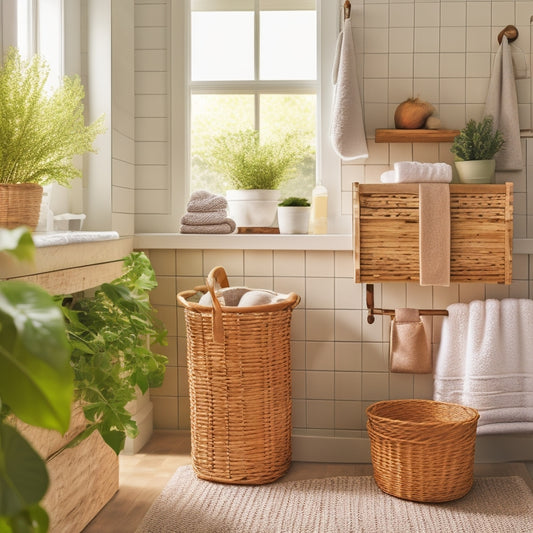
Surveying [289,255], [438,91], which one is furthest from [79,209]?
[438,91]

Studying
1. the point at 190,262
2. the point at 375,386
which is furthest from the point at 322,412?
the point at 190,262

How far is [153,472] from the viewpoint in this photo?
2.54 m

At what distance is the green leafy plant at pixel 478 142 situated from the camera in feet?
8.39

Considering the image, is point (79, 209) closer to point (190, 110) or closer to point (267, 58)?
point (190, 110)

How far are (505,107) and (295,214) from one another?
2.95 ft

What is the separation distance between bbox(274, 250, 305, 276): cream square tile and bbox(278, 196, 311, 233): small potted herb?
0.34 feet

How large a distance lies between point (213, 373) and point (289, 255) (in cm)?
61

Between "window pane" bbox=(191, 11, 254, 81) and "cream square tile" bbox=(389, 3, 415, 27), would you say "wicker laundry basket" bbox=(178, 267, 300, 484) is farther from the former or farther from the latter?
"cream square tile" bbox=(389, 3, 415, 27)

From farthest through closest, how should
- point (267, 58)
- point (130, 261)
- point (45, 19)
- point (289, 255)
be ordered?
1. point (267, 58)
2. point (289, 255)
3. point (45, 19)
4. point (130, 261)

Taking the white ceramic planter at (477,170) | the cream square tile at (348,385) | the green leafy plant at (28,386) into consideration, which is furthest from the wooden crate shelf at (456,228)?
the green leafy plant at (28,386)

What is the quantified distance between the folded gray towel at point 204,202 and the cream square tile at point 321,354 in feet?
2.15

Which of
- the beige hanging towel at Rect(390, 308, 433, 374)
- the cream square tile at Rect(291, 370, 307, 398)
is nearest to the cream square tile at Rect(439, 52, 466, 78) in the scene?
the beige hanging towel at Rect(390, 308, 433, 374)

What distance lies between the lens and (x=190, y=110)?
297cm

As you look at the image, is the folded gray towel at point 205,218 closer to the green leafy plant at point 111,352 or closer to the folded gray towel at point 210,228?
the folded gray towel at point 210,228
